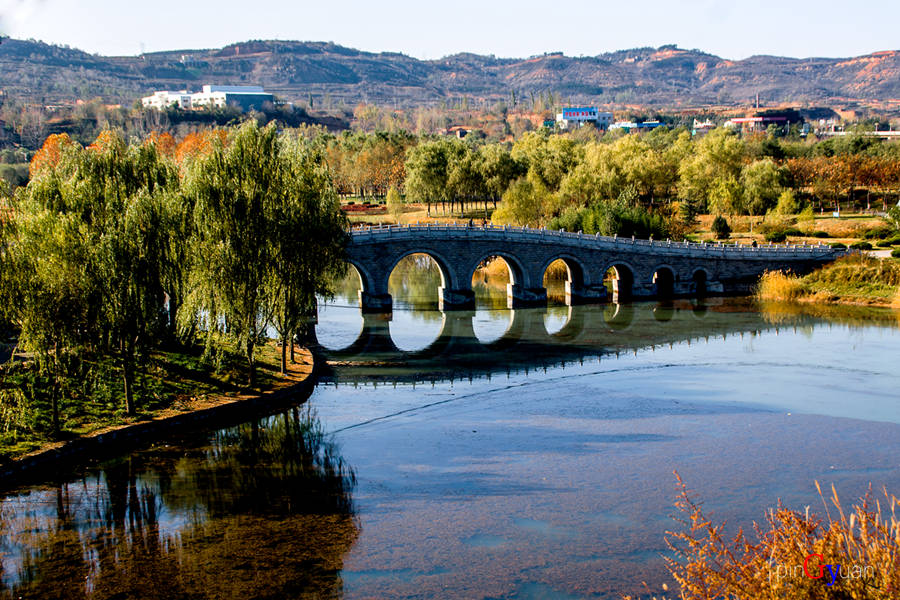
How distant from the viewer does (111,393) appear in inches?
1161

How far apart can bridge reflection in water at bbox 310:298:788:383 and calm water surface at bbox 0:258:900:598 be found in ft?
1.14

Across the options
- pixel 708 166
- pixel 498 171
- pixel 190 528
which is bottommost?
pixel 190 528

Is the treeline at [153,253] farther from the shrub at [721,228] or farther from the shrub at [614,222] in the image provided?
the shrub at [721,228]

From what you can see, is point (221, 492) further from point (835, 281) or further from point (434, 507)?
point (835, 281)

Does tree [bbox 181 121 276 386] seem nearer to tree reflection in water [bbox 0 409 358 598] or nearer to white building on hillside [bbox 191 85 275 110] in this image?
tree reflection in water [bbox 0 409 358 598]

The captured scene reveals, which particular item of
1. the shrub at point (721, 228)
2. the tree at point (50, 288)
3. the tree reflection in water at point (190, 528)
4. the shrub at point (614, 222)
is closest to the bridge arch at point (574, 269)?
the shrub at point (614, 222)

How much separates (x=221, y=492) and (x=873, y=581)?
18175 mm

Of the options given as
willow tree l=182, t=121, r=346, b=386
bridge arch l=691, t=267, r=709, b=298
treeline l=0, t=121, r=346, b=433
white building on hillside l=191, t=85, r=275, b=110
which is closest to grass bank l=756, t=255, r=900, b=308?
bridge arch l=691, t=267, r=709, b=298

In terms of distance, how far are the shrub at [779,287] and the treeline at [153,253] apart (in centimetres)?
3210

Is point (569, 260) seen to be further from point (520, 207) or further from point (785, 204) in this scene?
point (785, 204)

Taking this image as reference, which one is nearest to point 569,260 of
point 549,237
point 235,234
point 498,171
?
point 549,237

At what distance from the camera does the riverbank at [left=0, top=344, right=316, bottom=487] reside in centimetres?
2434

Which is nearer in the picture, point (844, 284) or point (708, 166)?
point (844, 284)

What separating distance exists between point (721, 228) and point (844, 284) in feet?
50.4
